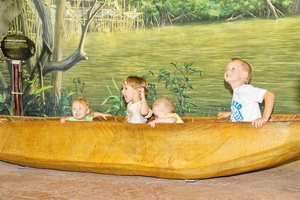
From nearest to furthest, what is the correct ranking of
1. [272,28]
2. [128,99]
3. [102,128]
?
[102,128] → [128,99] → [272,28]

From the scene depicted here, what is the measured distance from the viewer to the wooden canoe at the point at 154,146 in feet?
8.60

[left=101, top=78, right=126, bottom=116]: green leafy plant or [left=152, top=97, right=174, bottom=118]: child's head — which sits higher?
[left=152, top=97, right=174, bottom=118]: child's head

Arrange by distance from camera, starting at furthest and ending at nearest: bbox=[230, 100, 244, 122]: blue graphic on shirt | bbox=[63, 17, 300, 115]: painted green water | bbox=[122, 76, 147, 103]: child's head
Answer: bbox=[63, 17, 300, 115]: painted green water → bbox=[122, 76, 147, 103]: child's head → bbox=[230, 100, 244, 122]: blue graphic on shirt

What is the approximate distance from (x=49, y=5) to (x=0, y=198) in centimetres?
329

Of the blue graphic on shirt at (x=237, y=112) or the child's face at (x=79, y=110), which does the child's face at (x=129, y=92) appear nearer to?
the child's face at (x=79, y=110)

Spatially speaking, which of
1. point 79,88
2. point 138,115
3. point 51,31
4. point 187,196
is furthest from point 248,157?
point 51,31

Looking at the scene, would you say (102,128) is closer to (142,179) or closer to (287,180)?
(142,179)

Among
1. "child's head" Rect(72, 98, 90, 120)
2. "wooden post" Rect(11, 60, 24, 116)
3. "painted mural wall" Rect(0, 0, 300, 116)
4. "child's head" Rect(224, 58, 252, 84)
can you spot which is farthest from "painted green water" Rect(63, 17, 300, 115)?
"child's head" Rect(72, 98, 90, 120)

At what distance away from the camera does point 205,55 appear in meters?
4.95

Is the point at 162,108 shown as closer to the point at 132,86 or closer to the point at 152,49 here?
the point at 132,86

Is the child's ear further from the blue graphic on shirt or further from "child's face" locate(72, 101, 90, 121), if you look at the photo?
"child's face" locate(72, 101, 90, 121)

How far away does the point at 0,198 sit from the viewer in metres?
2.71

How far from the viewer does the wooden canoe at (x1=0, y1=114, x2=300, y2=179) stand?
103 inches

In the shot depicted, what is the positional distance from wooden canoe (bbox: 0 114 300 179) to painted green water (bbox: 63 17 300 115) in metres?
1.47
